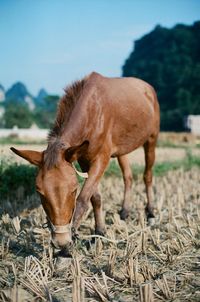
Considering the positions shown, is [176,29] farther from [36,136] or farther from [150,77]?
[36,136]

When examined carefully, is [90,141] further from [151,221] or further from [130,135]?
[151,221]

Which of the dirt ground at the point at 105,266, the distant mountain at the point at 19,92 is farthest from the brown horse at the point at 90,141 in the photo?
the distant mountain at the point at 19,92

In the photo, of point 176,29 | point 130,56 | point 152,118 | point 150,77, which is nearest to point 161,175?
point 152,118

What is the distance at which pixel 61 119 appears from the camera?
4754 mm

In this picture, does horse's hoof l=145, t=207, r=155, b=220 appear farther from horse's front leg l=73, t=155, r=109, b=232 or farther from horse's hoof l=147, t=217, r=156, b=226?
horse's front leg l=73, t=155, r=109, b=232

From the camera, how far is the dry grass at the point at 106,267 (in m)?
3.41

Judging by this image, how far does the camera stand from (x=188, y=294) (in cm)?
338

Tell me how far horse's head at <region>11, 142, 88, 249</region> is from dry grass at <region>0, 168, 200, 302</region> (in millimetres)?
282

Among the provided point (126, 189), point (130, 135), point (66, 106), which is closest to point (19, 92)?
point (126, 189)

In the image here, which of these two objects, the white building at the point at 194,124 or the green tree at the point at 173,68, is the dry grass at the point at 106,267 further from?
the green tree at the point at 173,68

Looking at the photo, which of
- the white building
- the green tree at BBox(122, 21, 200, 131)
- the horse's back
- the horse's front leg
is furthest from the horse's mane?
the green tree at BBox(122, 21, 200, 131)

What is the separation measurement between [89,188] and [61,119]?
891 mm

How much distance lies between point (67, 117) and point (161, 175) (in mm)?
7800

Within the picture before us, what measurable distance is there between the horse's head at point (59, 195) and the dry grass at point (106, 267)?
0.93 feet
